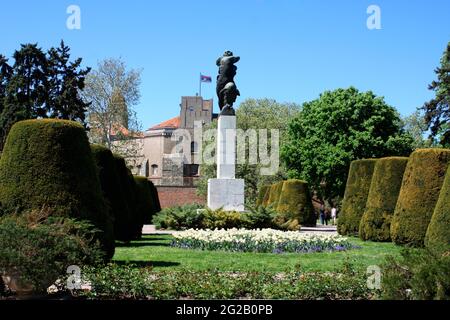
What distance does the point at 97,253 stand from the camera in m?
9.33

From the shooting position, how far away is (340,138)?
40.1m

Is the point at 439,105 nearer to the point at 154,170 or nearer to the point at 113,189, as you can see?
the point at 113,189

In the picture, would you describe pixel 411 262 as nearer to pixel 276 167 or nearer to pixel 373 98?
pixel 373 98

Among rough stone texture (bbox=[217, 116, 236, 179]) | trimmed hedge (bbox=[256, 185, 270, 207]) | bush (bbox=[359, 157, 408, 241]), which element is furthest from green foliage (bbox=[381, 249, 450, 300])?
trimmed hedge (bbox=[256, 185, 270, 207])

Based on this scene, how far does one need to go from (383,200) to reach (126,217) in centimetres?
826

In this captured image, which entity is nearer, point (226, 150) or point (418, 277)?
point (418, 277)

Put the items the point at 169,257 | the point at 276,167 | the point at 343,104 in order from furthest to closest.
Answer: the point at 276,167 → the point at 343,104 → the point at 169,257

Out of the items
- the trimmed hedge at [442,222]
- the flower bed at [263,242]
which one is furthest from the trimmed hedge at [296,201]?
the trimmed hedge at [442,222]

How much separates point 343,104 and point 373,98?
Answer: 2.13 meters

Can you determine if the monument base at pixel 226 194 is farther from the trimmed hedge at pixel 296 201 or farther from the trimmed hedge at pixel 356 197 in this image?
the trimmed hedge at pixel 296 201

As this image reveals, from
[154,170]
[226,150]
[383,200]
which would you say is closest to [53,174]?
[383,200]

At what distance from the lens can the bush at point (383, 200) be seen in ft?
64.6

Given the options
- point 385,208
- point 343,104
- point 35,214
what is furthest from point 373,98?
point 35,214

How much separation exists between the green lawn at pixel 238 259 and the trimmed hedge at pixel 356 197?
16.7 ft
